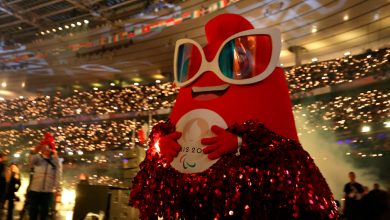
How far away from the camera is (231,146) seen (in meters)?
1.79

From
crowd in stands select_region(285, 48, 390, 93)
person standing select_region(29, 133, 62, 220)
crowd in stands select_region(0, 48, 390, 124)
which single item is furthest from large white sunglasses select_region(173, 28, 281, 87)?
crowd in stands select_region(285, 48, 390, 93)

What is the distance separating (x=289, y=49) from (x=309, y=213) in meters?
7.69

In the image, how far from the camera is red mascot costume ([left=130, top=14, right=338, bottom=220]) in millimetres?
1740

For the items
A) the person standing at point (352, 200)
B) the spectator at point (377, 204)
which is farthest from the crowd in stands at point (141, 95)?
the spectator at point (377, 204)

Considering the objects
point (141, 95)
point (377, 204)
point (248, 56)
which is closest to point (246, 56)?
point (248, 56)

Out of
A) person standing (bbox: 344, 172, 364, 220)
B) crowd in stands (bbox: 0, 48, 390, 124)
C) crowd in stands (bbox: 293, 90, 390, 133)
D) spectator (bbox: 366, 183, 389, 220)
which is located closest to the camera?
spectator (bbox: 366, 183, 389, 220)

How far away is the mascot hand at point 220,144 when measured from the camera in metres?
1.79

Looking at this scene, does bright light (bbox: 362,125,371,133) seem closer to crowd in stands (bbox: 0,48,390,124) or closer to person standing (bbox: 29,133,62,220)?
crowd in stands (bbox: 0,48,390,124)

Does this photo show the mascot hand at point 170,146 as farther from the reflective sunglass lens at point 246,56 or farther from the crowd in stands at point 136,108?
the crowd in stands at point 136,108

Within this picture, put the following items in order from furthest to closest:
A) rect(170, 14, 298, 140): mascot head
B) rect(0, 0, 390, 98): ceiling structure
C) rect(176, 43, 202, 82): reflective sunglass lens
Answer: rect(0, 0, 390, 98): ceiling structure, rect(176, 43, 202, 82): reflective sunglass lens, rect(170, 14, 298, 140): mascot head

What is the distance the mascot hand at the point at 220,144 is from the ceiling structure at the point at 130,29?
501 centimetres

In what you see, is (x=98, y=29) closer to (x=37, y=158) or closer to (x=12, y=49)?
(x=12, y=49)

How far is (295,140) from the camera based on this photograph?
1.93 m

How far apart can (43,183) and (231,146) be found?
9.46 ft
